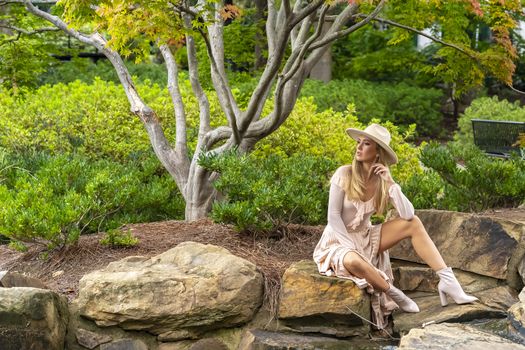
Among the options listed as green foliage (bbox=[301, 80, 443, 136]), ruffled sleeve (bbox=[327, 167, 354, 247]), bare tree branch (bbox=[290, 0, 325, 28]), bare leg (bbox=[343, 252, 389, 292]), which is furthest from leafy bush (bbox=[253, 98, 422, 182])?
green foliage (bbox=[301, 80, 443, 136])

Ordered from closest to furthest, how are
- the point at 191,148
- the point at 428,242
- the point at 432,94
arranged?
the point at 428,242 < the point at 191,148 < the point at 432,94

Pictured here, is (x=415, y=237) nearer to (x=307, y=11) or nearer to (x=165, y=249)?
(x=165, y=249)

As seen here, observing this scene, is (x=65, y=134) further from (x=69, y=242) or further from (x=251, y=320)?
(x=251, y=320)

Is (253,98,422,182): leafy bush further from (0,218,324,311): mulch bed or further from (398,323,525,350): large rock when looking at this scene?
(398,323,525,350): large rock

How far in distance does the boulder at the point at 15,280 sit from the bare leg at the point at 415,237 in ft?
8.54

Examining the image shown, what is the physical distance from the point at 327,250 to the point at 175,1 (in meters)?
2.68

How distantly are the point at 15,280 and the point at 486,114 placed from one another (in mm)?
13942

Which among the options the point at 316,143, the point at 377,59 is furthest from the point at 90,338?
the point at 377,59

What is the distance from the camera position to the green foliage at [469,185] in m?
8.34

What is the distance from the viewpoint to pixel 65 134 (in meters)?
11.6

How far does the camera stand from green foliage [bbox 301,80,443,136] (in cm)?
1942

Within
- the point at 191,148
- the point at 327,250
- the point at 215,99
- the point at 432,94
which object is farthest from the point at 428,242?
the point at 432,94

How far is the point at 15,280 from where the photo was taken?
21.7ft

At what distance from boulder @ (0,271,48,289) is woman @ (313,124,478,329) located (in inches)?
83.7
